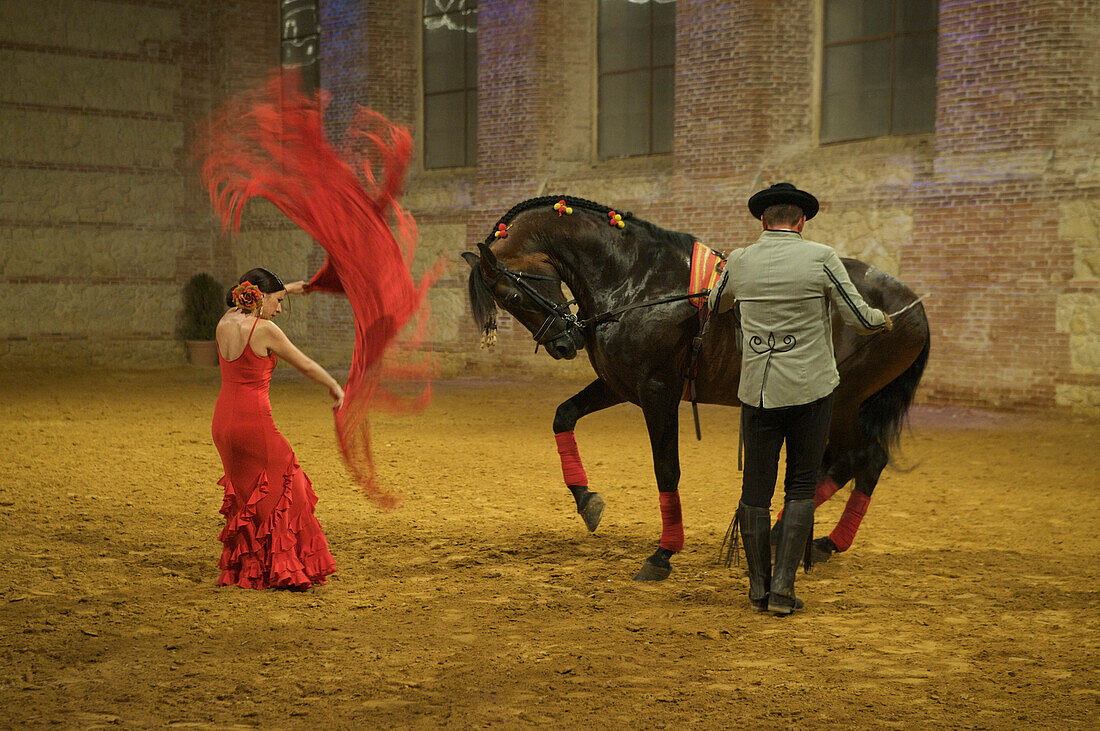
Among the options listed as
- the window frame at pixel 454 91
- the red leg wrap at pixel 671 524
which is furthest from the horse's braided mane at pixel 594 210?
the window frame at pixel 454 91

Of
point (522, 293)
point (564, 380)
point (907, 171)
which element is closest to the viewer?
point (522, 293)

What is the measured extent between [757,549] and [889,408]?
1503 mm

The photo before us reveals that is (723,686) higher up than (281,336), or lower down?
lower down

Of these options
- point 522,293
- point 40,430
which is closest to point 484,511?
point 522,293

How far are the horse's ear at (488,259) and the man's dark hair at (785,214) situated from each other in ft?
5.03

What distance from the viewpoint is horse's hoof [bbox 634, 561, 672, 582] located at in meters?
5.00

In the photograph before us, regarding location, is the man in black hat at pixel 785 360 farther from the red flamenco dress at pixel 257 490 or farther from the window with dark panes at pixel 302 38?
the window with dark panes at pixel 302 38

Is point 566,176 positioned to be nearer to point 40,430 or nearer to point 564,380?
point 564,380

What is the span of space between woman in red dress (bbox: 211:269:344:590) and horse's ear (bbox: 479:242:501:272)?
3.34 feet

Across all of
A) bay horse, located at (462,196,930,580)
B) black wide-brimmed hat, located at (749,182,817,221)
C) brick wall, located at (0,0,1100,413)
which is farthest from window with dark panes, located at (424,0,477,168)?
black wide-brimmed hat, located at (749,182,817,221)

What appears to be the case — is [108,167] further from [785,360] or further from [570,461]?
[785,360]

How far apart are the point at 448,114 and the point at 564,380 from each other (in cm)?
544

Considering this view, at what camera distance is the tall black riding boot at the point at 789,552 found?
14.5 feet

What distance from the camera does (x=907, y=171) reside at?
39.9ft
